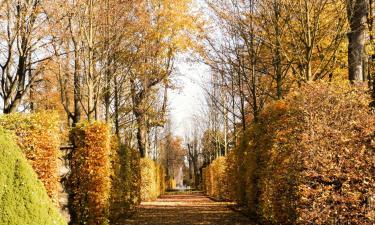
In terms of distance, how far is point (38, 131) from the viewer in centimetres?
881

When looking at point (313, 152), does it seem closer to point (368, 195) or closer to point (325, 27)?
point (368, 195)

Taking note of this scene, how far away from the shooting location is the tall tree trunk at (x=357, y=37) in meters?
11.8

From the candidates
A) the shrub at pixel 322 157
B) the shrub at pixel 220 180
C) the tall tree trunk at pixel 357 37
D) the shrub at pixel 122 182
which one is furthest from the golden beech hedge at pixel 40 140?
the shrub at pixel 220 180

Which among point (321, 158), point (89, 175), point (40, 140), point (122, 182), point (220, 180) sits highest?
point (40, 140)

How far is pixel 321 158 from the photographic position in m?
7.57

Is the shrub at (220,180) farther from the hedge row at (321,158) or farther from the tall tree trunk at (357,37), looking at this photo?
the tall tree trunk at (357,37)

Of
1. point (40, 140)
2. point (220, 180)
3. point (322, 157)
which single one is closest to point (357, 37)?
point (322, 157)

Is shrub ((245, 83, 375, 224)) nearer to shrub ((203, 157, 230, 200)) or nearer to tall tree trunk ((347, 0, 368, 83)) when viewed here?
tall tree trunk ((347, 0, 368, 83))

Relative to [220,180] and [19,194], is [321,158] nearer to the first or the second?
[19,194]

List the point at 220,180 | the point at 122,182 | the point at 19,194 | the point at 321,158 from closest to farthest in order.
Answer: the point at 19,194, the point at 321,158, the point at 122,182, the point at 220,180

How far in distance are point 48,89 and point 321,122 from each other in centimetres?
2490

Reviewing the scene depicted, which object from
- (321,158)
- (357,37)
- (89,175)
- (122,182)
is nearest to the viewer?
(321,158)

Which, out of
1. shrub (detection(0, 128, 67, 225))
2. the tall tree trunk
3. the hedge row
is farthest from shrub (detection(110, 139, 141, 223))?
shrub (detection(0, 128, 67, 225))

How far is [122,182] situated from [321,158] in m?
10.5
